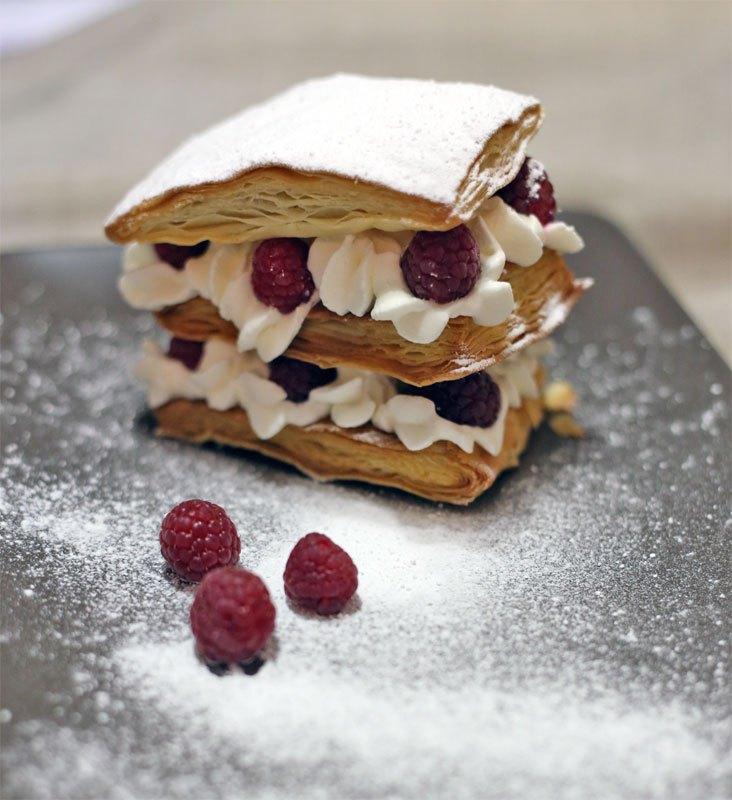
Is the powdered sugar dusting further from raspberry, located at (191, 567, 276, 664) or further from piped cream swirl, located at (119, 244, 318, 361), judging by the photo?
raspberry, located at (191, 567, 276, 664)

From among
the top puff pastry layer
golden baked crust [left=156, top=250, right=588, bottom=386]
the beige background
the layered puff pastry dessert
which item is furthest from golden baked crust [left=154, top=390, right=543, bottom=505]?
the beige background

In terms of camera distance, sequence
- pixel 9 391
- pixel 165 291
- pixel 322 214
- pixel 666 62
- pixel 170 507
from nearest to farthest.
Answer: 1. pixel 322 214
2. pixel 170 507
3. pixel 165 291
4. pixel 9 391
5. pixel 666 62

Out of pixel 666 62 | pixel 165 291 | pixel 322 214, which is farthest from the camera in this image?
pixel 666 62

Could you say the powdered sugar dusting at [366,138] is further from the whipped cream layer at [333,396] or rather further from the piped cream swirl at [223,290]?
the whipped cream layer at [333,396]

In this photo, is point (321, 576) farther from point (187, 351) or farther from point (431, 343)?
point (187, 351)

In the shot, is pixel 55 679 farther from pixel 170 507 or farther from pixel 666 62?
pixel 666 62

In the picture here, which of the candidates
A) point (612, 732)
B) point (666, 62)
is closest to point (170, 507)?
point (612, 732)
